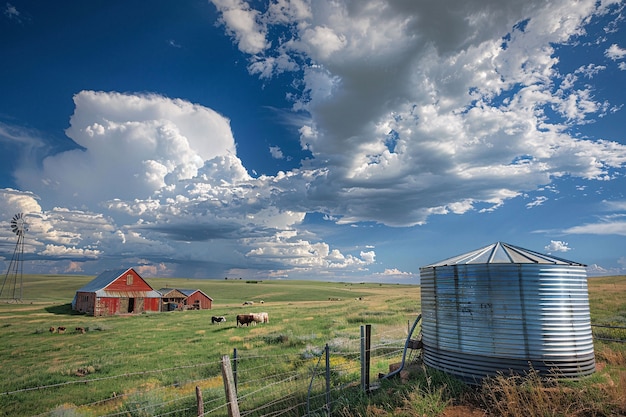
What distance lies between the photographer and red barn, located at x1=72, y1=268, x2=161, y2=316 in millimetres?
53628

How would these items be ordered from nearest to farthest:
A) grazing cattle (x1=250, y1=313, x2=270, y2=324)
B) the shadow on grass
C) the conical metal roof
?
the conical metal roof, grazing cattle (x1=250, y1=313, x2=270, y2=324), the shadow on grass

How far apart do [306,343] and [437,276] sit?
13.9 metres

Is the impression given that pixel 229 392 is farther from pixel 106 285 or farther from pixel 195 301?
pixel 195 301

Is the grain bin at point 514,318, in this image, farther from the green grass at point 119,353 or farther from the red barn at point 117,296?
the red barn at point 117,296

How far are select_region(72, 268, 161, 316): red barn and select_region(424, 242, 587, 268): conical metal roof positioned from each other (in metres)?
53.8

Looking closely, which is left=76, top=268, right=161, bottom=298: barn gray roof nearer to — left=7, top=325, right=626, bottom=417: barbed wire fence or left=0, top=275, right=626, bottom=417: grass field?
left=0, top=275, right=626, bottom=417: grass field

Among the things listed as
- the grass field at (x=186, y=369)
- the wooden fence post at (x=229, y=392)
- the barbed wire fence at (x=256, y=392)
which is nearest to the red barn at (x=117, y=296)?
the grass field at (x=186, y=369)

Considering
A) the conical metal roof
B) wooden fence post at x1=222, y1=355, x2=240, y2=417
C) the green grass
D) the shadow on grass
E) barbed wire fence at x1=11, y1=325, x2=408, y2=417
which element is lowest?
the shadow on grass

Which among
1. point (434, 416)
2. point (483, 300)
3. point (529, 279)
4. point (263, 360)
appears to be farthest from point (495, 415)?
point (263, 360)

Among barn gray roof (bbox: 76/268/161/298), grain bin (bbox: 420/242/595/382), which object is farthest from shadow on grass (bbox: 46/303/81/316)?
grain bin (bbox: 420/242/595/382)

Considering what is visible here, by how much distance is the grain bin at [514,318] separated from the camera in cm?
1020

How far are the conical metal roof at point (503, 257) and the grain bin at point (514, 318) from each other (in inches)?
1.4

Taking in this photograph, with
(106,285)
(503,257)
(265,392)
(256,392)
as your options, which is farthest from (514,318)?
(106,285)

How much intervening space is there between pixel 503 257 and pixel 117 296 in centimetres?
5655
